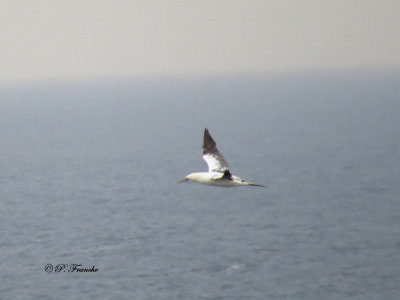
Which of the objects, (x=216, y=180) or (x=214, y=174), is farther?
(x=214, y=174)

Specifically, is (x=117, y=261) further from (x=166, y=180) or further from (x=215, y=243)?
(x=166, y=180)

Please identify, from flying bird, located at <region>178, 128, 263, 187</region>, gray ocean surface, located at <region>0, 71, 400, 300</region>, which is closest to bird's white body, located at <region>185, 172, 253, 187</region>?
flying bird, located at <region>178, 128, 263, 187</region>

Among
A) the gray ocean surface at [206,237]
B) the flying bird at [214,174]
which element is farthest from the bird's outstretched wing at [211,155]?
the gray ocean surface at [206,237]

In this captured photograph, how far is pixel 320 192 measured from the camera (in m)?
173

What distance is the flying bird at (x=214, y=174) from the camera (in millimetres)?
35188

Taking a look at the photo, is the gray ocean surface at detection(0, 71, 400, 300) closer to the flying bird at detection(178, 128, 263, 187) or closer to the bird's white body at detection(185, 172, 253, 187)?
the flying bird at detection(178, 128, 263, 187)

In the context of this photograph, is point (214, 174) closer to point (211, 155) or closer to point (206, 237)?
point (211, 155)

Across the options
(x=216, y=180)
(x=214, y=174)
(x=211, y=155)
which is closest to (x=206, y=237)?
(x=211, y=155)

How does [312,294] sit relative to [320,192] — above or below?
below

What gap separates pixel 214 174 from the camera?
1451 inches

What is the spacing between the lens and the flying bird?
3519cm

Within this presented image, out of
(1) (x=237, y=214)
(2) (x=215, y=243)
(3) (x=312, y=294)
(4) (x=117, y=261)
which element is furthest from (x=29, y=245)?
(3) (x=312, y=294)

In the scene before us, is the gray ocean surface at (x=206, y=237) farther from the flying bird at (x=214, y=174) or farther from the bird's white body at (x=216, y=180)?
the bird's white body at (x=216, y=180)

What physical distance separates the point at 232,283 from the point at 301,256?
58.6 ft
